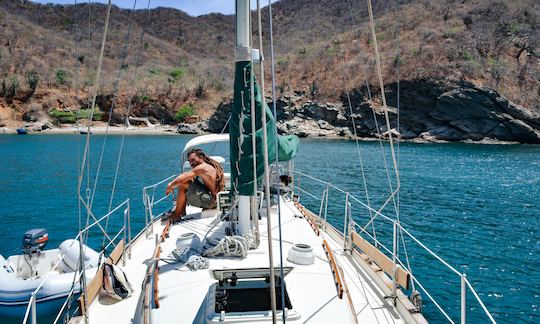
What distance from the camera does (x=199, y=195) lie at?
6.92m

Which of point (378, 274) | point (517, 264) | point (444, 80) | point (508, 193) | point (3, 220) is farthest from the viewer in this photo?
point (444, 80)

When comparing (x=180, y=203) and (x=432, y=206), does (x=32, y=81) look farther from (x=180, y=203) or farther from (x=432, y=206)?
(x=180, y=203)

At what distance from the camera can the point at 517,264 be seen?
32.0ft

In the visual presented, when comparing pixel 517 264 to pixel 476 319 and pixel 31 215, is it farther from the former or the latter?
pixel 31 215

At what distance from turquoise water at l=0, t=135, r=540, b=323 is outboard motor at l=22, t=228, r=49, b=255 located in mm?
1605

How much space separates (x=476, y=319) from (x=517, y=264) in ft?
12.3

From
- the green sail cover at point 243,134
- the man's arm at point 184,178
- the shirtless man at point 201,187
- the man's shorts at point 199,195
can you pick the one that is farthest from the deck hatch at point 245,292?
the man's shorts at point 199,195

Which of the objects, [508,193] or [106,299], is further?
[508,193]

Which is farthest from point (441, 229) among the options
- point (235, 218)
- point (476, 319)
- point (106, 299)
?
point (106, 299)

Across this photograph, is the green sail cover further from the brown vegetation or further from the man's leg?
the brown vegetation

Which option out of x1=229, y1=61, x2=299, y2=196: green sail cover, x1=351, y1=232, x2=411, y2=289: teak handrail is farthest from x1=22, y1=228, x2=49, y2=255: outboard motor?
x1=351, y1=232, x2=411, y2=289: teak handrail

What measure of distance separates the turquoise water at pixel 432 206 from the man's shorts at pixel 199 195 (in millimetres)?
2088

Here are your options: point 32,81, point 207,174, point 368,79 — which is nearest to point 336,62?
point 368,79

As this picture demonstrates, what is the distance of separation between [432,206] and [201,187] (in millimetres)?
11865
